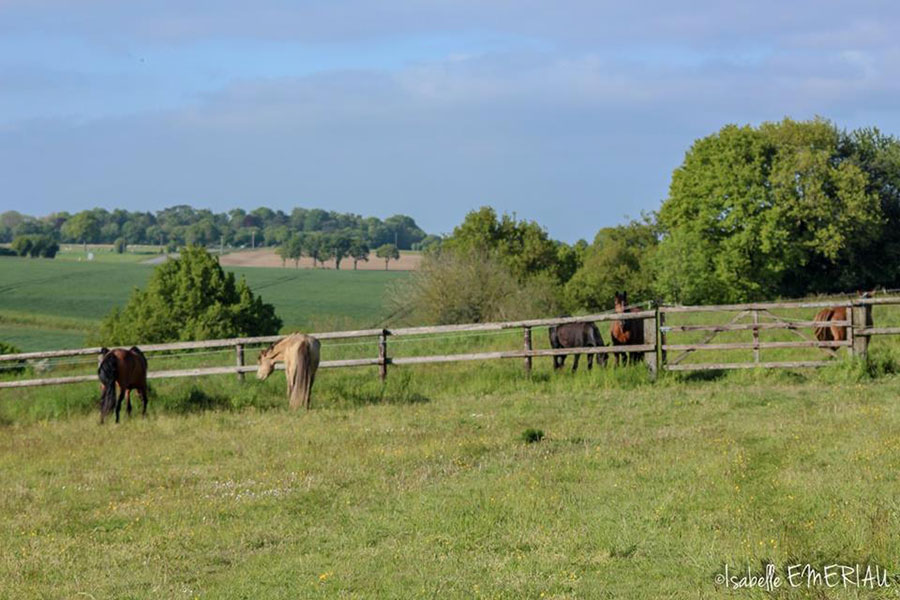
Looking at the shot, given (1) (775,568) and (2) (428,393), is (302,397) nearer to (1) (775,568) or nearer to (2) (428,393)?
(2) (428,393)

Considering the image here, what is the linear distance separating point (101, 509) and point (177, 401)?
8.59m

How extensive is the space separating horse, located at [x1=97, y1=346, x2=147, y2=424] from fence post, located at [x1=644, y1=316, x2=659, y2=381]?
9.29m

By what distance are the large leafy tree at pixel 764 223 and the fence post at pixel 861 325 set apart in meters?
37.0

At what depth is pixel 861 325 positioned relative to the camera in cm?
1983

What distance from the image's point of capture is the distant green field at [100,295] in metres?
74.6

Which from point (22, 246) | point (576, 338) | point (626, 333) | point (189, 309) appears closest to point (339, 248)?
point (22, 246)

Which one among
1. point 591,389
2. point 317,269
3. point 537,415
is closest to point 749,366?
point 591,389

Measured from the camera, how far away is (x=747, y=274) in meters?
57.7

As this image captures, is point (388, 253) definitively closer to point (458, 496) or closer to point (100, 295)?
point (100, 295)

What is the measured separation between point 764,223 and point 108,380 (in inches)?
1750

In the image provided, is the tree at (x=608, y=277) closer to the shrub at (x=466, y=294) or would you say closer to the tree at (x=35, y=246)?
the shrub at (x=466, y=294)

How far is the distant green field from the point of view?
245ft

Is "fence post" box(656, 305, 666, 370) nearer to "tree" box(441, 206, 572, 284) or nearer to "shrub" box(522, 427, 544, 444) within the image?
"shrub" box(522, 427, 544, 444)

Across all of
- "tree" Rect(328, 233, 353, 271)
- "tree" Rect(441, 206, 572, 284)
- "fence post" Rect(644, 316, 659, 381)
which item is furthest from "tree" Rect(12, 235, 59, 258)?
"fence post" Rect(644, 316, 659, 381)
